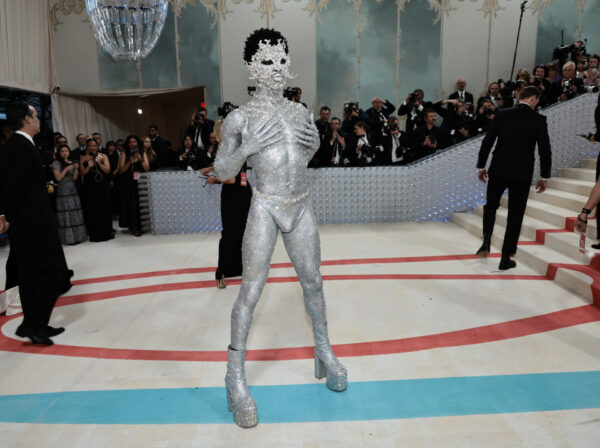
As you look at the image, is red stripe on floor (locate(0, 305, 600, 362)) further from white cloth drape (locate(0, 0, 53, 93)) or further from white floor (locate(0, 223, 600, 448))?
white cloth drape (locate(0, 0, 53, 93))

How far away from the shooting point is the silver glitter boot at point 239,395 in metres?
2.16

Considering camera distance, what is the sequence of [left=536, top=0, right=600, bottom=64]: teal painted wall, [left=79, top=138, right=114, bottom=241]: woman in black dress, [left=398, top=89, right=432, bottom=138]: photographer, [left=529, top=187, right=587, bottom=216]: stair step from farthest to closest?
[left=536, top=0, right=600, bottom=64]: teal painted wall → [left=398, top=89, right=432, bottom=138]: photographer → [left=79, top=138, right=114, bottom=241]: woman in black dress → [left=529, top=187, right=587, bottom=216]: stair step

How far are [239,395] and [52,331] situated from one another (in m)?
1.84

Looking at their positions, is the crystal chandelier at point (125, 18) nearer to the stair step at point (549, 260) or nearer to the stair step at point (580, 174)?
the stair step at point (549, 260)

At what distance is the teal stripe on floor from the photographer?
2.26 meters

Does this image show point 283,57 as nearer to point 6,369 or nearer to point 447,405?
point 447,405

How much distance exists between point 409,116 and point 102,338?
6.10m

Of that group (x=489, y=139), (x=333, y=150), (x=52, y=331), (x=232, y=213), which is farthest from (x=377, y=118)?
(x=52, y=331)

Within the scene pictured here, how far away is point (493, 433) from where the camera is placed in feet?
6.86

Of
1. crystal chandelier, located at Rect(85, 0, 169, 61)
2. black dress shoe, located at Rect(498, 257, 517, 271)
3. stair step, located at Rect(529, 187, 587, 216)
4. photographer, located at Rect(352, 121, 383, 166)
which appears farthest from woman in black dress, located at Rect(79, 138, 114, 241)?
stair step, located at Rect(529, 187, 587, 216)

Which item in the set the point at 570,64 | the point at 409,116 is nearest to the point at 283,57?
the point at 409,116

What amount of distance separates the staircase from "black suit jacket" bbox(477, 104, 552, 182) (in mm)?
808

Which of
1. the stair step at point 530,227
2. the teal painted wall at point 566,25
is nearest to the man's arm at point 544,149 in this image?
the stair step at point 530,227

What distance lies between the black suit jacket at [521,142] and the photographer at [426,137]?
2845mm
